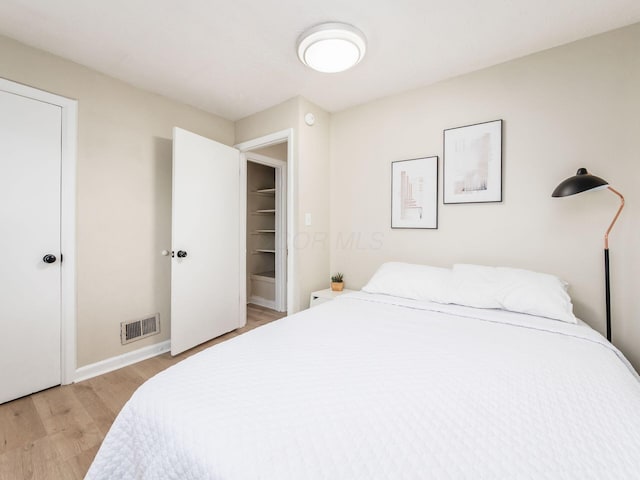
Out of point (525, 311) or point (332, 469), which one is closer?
point (332, 469)

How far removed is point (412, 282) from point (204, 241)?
1.90 metres

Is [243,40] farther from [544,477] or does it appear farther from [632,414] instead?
[632,414]

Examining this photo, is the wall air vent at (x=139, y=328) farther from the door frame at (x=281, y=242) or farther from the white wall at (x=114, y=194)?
the door frame at (x=281, y=242)

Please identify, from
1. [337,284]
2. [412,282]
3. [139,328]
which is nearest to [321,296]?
[337,284]

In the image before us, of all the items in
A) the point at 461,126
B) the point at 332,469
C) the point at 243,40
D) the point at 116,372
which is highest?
the point at 243,40

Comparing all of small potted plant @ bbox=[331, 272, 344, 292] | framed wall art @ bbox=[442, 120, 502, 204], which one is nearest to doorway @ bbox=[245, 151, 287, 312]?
small potted plant @ bbox=[331, 272, 344, 292]

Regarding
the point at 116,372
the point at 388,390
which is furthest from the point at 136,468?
the point at 116,372

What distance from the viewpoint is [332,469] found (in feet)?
2.04

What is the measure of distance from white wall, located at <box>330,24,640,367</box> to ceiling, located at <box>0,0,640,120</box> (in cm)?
16

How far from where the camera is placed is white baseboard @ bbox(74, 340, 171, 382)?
209cm

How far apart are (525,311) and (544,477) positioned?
125 centimetres

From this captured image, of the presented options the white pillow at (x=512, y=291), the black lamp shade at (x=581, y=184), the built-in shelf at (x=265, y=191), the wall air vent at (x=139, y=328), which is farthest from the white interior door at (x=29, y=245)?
the black lamp shade at (x=581, y=184)

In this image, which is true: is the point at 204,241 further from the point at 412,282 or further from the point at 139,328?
the point at 412,282

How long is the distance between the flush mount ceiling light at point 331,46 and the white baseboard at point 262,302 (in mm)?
3011
